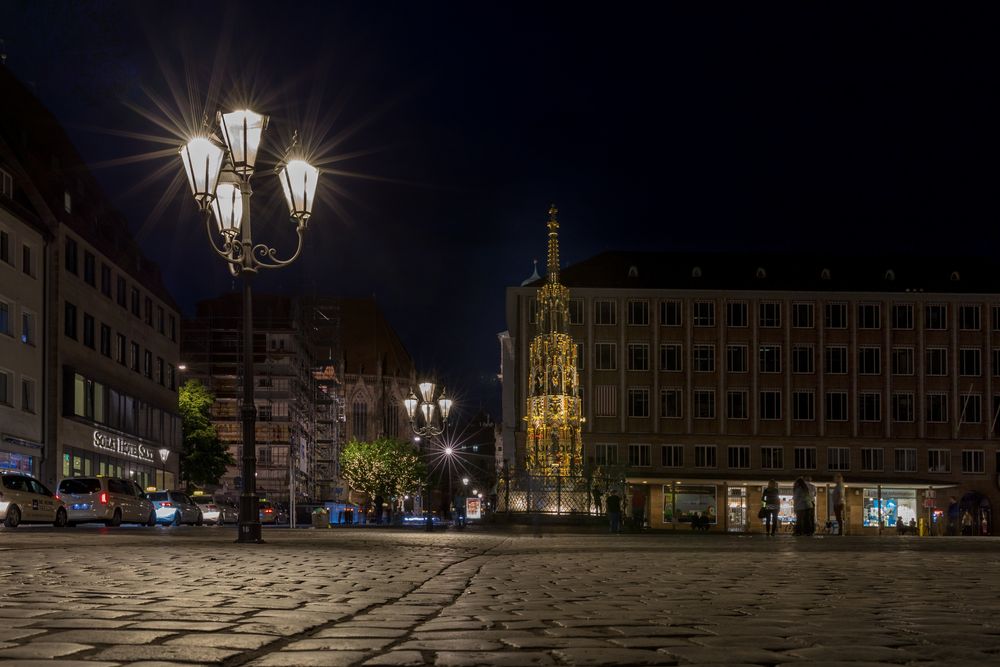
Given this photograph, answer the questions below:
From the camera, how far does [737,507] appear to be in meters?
83.7

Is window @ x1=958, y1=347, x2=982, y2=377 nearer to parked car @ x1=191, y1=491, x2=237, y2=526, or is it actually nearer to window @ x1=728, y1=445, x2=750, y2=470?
window @ x1=728, y1=445, x2=750, y2=470

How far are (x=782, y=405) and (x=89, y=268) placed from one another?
44.9 metres

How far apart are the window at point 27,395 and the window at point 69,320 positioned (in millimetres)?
3388

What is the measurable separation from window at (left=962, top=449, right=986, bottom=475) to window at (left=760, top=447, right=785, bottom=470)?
10.9m

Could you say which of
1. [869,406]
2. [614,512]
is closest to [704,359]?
[869,406]

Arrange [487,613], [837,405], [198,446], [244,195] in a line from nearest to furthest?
[487,613] → [244,195] → [198,446] → [837,405]

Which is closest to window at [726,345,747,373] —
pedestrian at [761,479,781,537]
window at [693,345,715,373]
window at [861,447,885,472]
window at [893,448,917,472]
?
window at [693,345,715,373]

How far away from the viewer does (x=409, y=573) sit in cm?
1224

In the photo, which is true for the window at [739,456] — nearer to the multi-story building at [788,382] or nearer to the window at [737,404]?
the multi-story building at [788,382]

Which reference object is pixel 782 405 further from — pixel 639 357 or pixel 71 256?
pixel 71 256

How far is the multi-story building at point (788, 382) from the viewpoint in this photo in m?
84.3

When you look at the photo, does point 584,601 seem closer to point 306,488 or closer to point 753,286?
point 753,286

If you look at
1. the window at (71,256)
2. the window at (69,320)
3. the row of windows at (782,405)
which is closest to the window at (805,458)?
the row of windows at (782,405)

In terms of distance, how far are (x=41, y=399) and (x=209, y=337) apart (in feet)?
194
